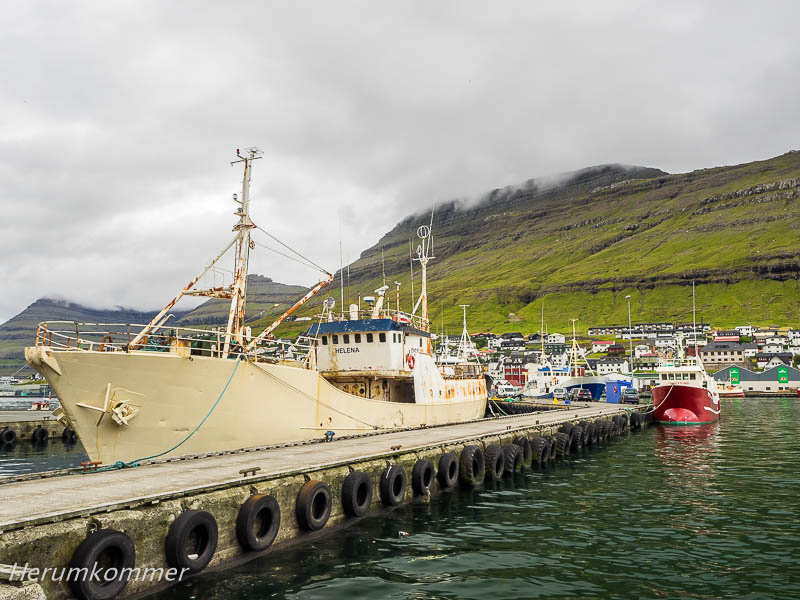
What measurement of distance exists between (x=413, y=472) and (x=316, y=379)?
19.1 feet

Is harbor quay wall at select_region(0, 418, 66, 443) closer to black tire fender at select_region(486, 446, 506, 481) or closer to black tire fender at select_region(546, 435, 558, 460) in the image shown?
black tire fender at select_region(486, 446, 506, 481)

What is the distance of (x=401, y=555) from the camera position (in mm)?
11562

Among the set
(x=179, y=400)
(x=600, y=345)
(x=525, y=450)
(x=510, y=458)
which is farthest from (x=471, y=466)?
(x=600, y=345)

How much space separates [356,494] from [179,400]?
6.33 m

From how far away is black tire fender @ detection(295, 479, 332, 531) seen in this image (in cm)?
1213

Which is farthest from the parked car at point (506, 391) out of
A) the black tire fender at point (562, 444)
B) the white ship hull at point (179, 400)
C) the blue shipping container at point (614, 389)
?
the white ship hull at point (179, 400)

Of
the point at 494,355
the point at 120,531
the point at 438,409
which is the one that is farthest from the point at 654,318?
the point at 120,531

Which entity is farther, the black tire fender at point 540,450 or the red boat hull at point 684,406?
the red boat hull at point 684,406

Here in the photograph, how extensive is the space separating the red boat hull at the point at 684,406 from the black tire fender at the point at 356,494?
3713 centimetres

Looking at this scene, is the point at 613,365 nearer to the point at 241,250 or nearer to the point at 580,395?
the point at 580,395

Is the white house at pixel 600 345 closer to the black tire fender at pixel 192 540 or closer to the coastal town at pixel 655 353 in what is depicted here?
the coastal town at pixel 655 353

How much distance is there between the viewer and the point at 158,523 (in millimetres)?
9398

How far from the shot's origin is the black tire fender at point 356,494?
13555mm

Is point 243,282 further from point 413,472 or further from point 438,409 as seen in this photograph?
point 438,409
